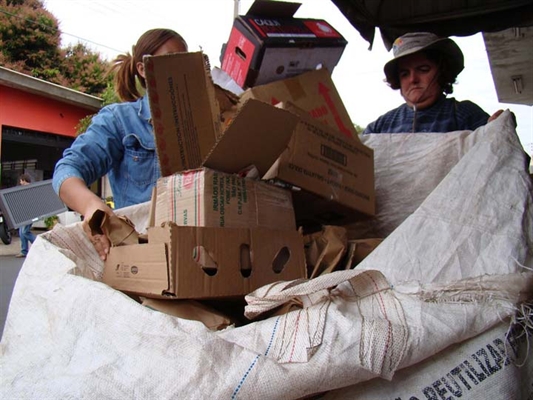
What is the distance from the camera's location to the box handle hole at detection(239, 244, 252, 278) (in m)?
1.32

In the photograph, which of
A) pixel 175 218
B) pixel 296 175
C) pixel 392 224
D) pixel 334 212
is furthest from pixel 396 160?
pixel 175 218

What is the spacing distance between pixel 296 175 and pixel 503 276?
687mm

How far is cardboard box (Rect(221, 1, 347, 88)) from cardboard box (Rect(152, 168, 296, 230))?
49 centimetres

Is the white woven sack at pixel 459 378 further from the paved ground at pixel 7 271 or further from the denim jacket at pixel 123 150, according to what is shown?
the paved ground at pixel 7 271

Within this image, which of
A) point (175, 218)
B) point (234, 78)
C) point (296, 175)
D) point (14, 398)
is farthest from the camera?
point (234, 78)

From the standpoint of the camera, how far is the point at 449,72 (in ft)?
7.92

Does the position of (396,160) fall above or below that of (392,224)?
above

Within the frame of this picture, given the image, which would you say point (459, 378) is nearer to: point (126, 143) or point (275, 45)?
point (275, 45)

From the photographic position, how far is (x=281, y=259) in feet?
4.71

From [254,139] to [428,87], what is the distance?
131cm

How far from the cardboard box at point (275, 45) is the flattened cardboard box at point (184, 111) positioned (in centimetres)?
17

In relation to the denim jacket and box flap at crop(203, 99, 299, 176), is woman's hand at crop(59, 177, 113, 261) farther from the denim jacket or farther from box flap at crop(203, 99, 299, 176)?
box flap at crop(203, 99, 299, 176)

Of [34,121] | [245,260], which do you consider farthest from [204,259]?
[34,121]

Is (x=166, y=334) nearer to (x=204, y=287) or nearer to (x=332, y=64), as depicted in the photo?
(x=204, y=287)
